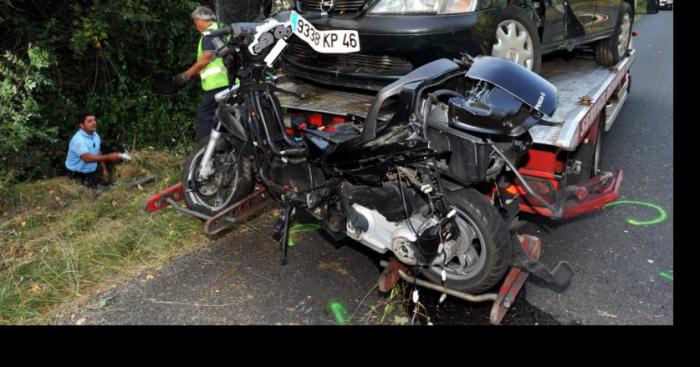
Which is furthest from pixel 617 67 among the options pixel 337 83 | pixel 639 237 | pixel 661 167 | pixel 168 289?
pixel 168 289

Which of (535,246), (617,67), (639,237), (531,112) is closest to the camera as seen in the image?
(531,112)

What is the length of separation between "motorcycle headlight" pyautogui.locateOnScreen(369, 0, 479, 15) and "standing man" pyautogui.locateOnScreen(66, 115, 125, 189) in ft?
11.1

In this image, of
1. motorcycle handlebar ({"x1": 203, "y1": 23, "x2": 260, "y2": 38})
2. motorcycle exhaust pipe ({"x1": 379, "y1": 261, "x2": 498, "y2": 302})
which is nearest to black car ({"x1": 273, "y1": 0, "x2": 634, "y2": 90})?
motorcycle handlebar ({"x1": 203, "y1": 23, "x2": 260, "y2": 38})

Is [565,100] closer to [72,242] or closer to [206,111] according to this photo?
[206,111]

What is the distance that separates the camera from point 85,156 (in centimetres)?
564

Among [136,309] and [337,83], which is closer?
[136,309]

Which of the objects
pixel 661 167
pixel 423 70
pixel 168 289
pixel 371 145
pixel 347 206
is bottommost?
pixel 661 167

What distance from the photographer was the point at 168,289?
363cm

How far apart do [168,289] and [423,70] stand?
2164 millimetres

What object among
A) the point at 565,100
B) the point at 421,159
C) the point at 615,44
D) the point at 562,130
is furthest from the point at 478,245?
the point at 615,44

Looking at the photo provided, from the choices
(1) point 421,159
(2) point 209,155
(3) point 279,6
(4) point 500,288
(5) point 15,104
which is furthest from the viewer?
(5) point 15,104

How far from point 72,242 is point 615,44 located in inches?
225

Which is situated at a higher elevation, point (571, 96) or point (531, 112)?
point (531, 112)

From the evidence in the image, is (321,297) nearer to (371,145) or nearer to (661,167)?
(371,145)
